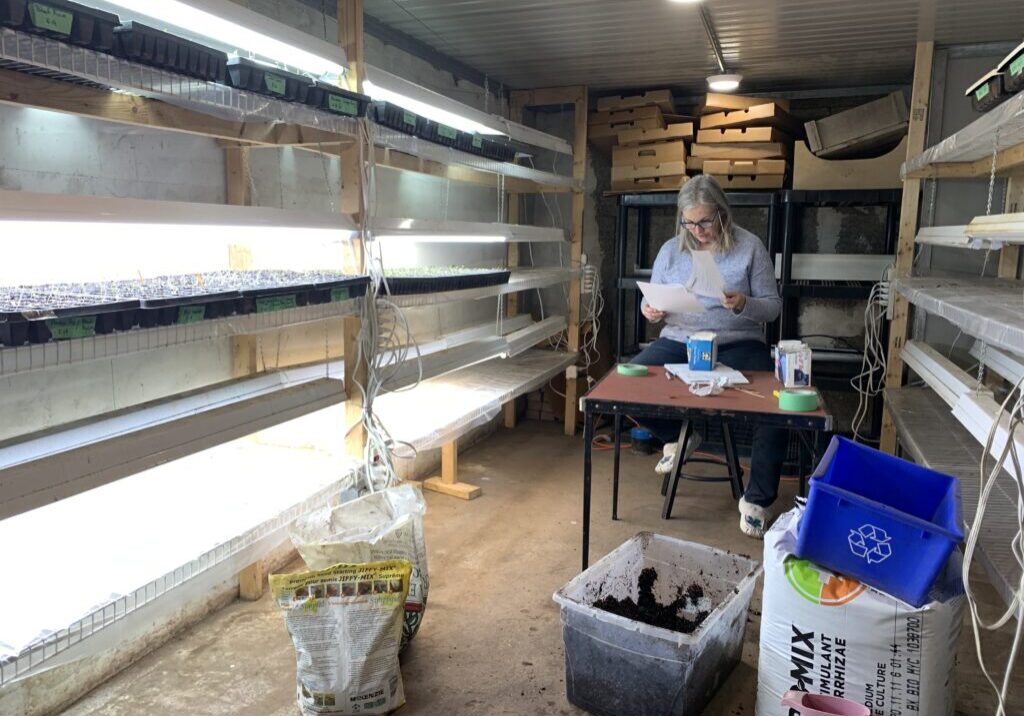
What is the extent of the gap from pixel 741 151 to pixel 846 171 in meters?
0.61

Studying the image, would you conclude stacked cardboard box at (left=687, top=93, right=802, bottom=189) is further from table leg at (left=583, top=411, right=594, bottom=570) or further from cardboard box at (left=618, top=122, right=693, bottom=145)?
table leg at (left=583, top=411, right=594, bottom=570)

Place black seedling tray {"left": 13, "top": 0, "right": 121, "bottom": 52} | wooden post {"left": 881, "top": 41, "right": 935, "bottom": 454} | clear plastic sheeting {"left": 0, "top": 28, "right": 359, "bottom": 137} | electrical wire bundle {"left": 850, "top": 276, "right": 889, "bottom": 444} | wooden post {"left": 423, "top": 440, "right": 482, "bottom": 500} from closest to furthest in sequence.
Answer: black seedling tray {"left": 13, "top": 0, "right": 121, "bottom": 52} → clear plastic sheeting {"left": 0, "top": 28, "right": 359, "bottom": 137} → wooden post {"left": 423, "top": 440, "right": 482, "bottom": 500} → wooden post {"left": 881, "top": 41, "right": 935, "bottom": 454} → electrical wire bundle {"left": 850, "top": 276, "right": 889, "bottom": 444}

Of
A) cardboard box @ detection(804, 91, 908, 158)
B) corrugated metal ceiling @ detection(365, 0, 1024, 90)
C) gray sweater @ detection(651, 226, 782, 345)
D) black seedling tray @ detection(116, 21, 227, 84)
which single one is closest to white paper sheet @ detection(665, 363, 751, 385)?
gray sweater @ detection(651, 226, 782, 345)

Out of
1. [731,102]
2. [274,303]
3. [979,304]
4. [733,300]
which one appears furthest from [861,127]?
[274,303]

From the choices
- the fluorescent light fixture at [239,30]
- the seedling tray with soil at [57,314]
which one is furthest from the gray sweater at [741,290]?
the seedling tray with soil at [57,314]

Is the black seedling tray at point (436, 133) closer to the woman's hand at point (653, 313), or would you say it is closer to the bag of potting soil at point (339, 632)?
the woman's hand at point (653, 313)

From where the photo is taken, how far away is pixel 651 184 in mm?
4734

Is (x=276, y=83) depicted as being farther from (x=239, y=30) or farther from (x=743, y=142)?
(x=743, y=142)

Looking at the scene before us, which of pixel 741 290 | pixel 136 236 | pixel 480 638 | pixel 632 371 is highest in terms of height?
pixel 136 236

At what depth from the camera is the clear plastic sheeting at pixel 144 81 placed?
4.79ft

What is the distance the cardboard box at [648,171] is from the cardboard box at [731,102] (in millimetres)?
398

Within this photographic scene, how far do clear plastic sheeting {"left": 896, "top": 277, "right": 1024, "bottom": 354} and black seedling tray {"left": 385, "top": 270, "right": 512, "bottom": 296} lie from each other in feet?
5.79

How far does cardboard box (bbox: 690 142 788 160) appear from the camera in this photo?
4.46 m

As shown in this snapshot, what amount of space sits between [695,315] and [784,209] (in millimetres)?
1295
